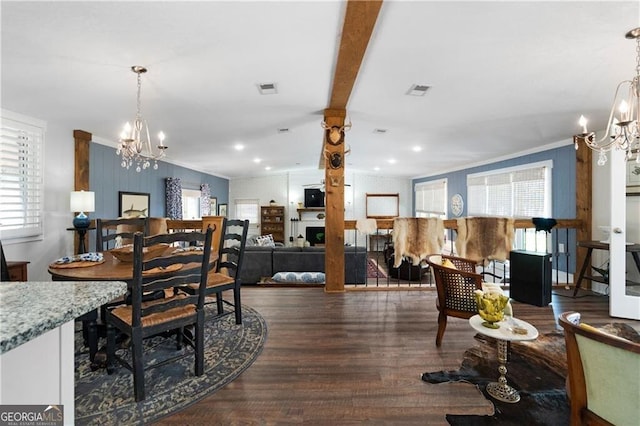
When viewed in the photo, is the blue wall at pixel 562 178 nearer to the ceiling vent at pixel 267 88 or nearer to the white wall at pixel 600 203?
the white wall at pixel 600 203

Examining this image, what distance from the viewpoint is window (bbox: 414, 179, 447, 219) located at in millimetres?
9073

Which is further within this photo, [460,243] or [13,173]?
[460,243]

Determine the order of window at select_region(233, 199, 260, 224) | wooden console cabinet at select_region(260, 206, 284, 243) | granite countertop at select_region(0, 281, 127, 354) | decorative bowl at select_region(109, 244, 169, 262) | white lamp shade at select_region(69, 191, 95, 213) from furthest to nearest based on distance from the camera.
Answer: window at select_region(233, 199, 260, 224) → wooden console cabinet at select_region(260, 206, 284, 243) → white lamp shade at select_region(69, 191, 95, 213) → decorative bowl at select_region(109, 244, 169, 262) → granite countertop at select_region(0, 281, 127, 354)

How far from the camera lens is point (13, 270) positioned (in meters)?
3.21

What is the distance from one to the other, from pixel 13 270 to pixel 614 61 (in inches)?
231

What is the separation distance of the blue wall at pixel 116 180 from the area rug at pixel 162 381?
293cm

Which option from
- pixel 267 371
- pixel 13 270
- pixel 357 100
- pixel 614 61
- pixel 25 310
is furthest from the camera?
pixel 357 100

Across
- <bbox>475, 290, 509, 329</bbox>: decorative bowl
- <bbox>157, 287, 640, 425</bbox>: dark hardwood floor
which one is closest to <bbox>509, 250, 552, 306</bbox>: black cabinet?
<bbox>157, 287, 640, 425</bbox>: dark hardwood floor

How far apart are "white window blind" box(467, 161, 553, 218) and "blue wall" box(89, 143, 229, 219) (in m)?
7.03

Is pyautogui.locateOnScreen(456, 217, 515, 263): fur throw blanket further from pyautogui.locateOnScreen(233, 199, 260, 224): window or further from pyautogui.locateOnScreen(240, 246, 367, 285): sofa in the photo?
pyautogui.locateOnScreen(233, 199, 260, 224): window

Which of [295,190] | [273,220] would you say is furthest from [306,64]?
[273,220]

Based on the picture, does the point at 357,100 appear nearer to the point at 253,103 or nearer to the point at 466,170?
the point at 253,103

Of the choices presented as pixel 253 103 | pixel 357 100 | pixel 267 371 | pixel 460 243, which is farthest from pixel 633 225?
pixel 253 103

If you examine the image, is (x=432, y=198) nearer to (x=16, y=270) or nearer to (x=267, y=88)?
(x=267, y=88)
